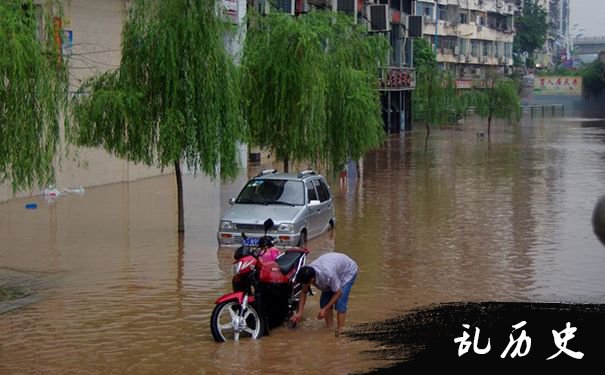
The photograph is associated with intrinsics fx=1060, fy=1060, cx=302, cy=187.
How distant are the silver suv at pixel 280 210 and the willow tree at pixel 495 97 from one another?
58.6 meters

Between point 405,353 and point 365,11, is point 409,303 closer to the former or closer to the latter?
point 405,353

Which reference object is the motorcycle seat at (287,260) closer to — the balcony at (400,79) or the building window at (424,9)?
the balcony at (400,79)

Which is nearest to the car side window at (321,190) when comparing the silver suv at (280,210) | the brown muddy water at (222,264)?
the silver suv at (280,210)

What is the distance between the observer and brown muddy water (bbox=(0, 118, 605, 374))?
477 inches

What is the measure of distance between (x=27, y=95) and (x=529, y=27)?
13486 centimetres

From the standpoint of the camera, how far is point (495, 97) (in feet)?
264

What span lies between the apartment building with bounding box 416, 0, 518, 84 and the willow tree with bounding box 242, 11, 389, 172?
71875 mm

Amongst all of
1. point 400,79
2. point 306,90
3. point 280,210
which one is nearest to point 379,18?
point 400,79

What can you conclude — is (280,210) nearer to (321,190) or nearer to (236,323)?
(321,190)

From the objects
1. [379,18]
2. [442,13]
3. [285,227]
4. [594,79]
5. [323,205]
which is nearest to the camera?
[285,227]

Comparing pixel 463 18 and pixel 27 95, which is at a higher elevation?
pixel 463 18

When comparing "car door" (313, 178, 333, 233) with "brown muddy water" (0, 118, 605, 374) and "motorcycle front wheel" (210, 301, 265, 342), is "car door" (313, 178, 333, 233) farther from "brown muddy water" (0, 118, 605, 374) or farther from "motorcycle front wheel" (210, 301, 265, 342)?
"motorcycle front wheel" (210, 301, 265, 342)

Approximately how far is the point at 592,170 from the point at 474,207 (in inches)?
612

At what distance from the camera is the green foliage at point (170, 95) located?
20672 millimetres
